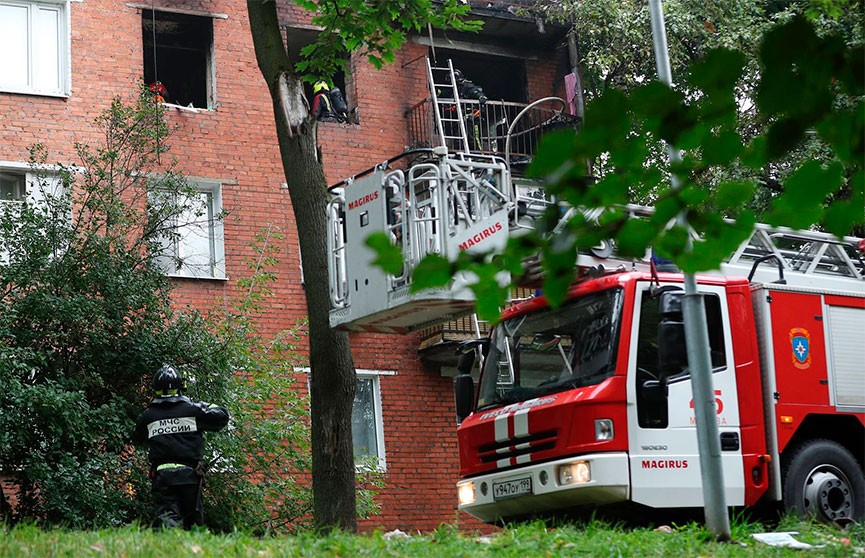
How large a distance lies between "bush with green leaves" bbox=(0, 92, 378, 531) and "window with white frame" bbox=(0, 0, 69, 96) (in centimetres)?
358

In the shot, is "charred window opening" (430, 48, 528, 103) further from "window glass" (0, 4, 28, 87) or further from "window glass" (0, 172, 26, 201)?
"window glass" (0, 172, 26, 201)

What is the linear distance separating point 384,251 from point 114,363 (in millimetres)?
12879

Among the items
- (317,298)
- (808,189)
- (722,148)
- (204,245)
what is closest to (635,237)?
(722,148)

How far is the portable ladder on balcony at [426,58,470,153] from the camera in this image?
21.5 m

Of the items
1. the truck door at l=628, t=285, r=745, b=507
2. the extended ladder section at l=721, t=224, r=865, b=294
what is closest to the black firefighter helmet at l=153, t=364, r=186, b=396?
the truck door at l=628, t=285, r=745, b=507

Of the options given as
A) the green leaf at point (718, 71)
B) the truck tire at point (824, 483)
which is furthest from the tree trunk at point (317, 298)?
the green leaf at point (718, 71)

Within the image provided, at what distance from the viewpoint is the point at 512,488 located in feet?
38.8

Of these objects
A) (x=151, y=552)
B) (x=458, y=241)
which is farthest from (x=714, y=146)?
(x=458, y=241)

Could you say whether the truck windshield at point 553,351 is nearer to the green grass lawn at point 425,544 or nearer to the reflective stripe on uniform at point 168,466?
the green grass lawn at point 425,544

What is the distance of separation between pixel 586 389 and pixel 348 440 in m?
2.06

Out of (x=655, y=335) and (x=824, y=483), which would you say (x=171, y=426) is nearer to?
(x=655, y=335)

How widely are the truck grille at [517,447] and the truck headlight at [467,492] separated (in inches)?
11.2

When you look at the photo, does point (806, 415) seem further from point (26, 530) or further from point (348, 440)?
point (26, 530)

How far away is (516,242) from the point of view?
3189 mm
